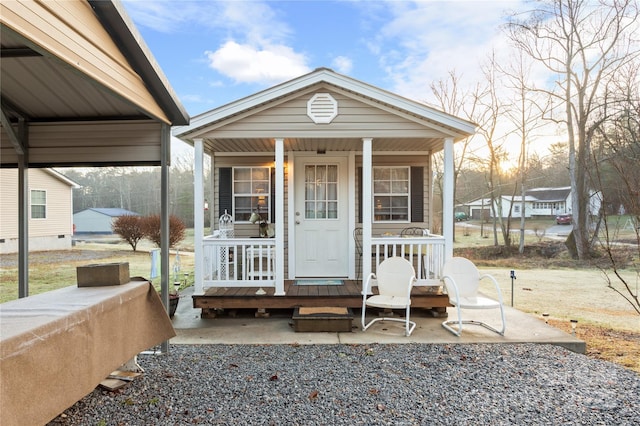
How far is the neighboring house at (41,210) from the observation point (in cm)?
1344

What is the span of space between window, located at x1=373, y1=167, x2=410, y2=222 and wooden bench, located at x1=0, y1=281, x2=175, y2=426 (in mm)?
4299

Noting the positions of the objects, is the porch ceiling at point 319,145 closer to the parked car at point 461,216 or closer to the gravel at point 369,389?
the gravel at point 369,389

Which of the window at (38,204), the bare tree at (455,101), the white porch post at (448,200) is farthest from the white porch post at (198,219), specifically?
the window at (38,204)

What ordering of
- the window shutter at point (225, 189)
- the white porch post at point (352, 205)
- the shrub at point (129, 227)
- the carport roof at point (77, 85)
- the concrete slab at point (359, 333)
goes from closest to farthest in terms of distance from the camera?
the carport roof at point (77, 85) → the concrete slab at point (359, 333) → the white porch post at point (352, 205) → the window shutter at point (225, 189) → the shrub at point (129, 227)

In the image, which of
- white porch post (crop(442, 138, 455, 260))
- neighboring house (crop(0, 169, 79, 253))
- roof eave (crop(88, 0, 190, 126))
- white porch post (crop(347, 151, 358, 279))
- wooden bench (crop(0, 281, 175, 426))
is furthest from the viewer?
neighboring house (crop(0, 169, 79, 253))

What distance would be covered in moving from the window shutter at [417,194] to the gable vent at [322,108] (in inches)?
85.2

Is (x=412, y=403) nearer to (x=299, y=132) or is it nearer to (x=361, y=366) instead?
(x=361, y=366)

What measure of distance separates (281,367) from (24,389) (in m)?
2.07

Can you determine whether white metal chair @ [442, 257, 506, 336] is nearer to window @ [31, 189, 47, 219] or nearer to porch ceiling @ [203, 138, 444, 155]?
porch ceiling @ [203, 138, 444, 155]

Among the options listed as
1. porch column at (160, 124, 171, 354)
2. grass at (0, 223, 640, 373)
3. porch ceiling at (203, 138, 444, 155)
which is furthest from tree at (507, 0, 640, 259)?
porch column at (160, 124, 171, 354)

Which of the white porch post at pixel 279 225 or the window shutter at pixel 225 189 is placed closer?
the white porch post at pixel 279 225

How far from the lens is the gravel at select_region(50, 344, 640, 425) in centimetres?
254

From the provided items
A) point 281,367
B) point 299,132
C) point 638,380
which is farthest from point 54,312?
point 638,380

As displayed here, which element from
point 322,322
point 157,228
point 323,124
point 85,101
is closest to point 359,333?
point 322,322
